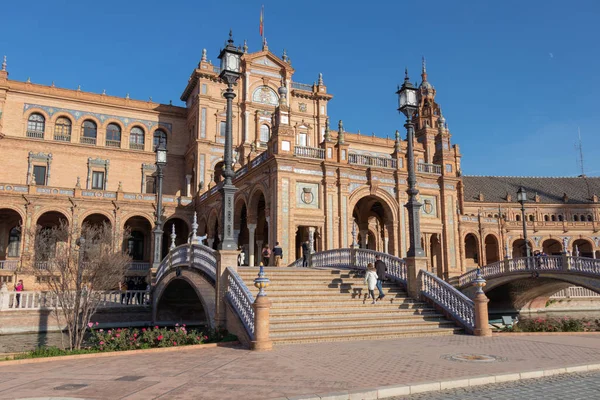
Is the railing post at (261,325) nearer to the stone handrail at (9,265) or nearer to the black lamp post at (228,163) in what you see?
the black lamp post at (228,163)

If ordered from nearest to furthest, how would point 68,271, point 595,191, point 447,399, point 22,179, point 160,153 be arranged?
A: 1. point 447,399
2. point 68,271
3. point 160,153
4. point 22,179
5. point 595,191

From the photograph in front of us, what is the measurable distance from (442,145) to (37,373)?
97.5 feet

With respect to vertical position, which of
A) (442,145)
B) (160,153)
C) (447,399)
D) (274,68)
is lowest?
(447,399)

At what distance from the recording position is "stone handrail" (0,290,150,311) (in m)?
25.2

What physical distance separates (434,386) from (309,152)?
22103 mm

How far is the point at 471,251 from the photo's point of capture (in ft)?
189

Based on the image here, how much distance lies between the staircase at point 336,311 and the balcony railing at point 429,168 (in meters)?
15.9

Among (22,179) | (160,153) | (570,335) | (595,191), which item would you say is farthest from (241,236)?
(595,191)

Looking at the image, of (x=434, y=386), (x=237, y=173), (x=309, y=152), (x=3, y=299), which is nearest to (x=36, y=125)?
(x=237, y=173)

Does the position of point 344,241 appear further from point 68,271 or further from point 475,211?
point 475,211

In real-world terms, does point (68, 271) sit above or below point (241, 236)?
below

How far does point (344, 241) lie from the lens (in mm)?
28141

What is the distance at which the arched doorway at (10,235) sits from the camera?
37.9 meters

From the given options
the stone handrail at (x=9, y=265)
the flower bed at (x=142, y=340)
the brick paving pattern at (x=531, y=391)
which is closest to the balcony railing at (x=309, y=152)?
the flower bed at (x=142, y=340)
